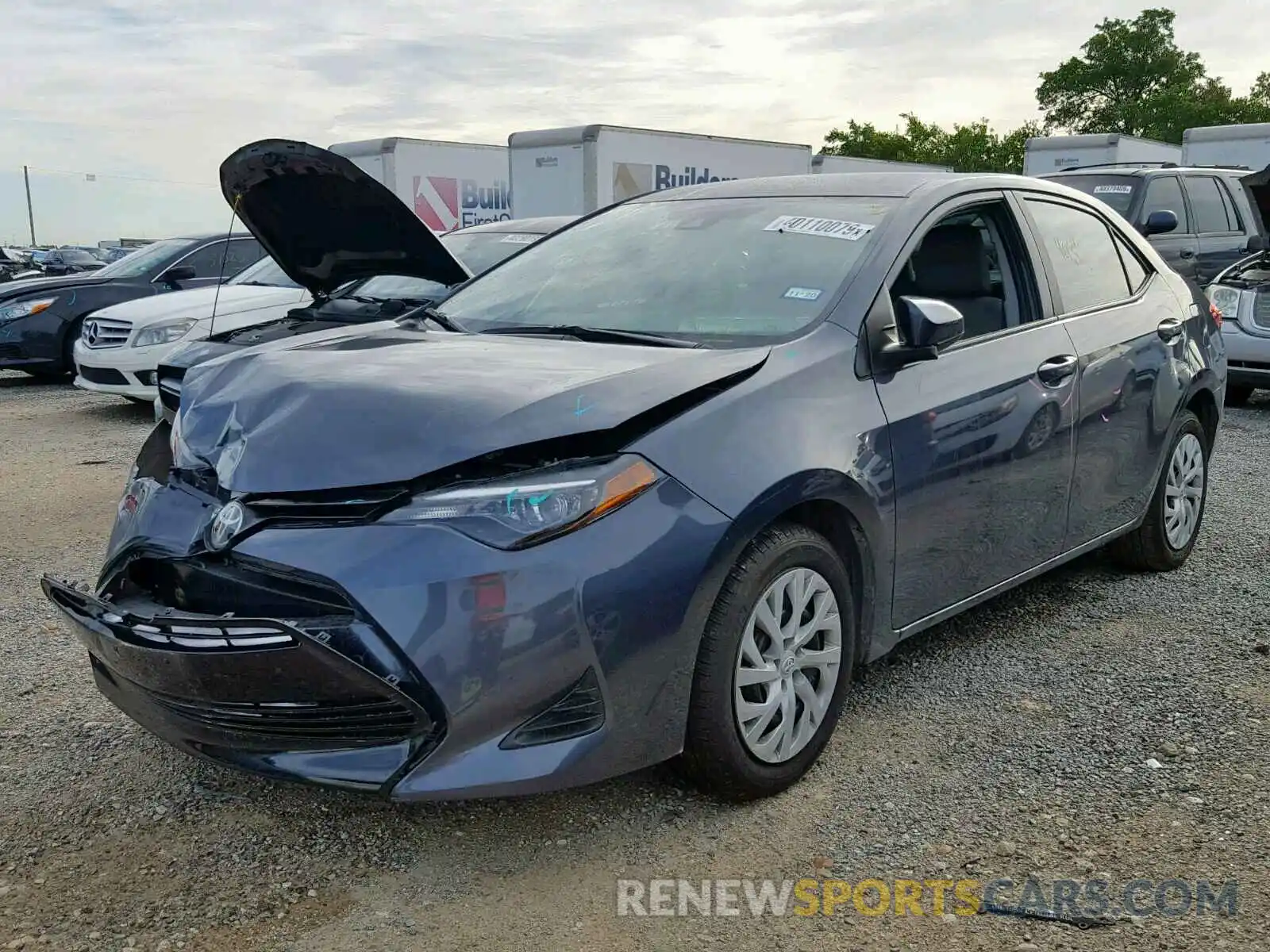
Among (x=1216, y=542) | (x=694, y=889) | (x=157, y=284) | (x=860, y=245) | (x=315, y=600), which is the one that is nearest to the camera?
(x=315, y=600)

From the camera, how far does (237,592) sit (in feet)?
8.29

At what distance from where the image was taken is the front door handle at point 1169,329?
452 cm

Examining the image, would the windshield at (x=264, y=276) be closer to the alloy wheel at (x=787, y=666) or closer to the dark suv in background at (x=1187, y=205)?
the dark suv in background at (x=1187, y=205)

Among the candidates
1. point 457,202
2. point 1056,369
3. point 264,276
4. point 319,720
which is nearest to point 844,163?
point 457,202

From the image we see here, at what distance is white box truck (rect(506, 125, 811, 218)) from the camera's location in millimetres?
15148

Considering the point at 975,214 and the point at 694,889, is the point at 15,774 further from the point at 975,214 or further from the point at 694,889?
the point at 975,214

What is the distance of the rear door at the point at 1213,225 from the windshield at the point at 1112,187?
87 cm

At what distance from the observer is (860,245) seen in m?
3.45

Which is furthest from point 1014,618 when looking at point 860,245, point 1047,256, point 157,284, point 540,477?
point 157,284

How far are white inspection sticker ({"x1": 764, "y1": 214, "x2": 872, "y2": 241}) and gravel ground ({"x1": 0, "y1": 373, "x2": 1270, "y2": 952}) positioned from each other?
1.39 metres

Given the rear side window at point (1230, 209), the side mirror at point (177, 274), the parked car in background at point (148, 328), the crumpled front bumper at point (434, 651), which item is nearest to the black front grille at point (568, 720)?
the crumpled front bumper at point (434, 651)

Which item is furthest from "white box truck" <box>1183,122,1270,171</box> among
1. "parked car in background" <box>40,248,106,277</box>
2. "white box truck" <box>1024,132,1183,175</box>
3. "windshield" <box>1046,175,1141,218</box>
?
"parked car in background" <box>40,248,106,277</box>

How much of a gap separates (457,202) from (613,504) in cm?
1575

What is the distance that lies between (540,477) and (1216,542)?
4090 millimetres
